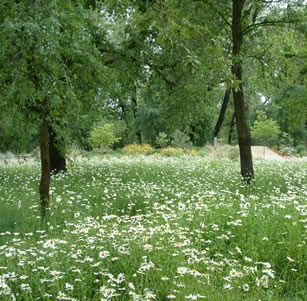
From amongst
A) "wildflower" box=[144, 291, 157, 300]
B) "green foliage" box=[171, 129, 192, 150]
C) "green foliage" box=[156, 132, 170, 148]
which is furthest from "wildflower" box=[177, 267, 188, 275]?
"green foliage" box=[156, 132, 170, 148]

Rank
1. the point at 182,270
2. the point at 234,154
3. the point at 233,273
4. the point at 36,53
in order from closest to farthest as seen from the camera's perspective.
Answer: the point at 182,270
the point at 233,273
the point at 36,53
the point at 234,154

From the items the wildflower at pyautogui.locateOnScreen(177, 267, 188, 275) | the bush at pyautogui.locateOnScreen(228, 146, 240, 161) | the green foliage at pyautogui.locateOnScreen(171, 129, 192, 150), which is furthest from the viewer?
the green foliage at pyautogui.locateOnScreen(171, 129, 192, 150)

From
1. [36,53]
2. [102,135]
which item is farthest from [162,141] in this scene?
[36,53]

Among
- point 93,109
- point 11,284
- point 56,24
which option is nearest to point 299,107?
point 93,109

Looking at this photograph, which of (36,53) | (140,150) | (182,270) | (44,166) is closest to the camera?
(182,270)

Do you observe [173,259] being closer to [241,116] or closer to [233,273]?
[233,273]

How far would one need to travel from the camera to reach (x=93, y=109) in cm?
1161

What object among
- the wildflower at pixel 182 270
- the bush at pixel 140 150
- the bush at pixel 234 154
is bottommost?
the bush at pixel 140 150

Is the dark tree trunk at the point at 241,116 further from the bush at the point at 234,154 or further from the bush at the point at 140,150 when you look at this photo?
the bush at the point at 140,150

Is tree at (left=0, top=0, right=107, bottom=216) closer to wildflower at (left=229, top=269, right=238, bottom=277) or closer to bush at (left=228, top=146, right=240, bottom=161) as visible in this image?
wildflower at (left=229, top=269, right=238, bottom=277)

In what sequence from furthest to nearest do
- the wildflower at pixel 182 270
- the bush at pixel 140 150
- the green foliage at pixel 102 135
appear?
1. the green foliage at pixel 102 135
2. the bush at pixel 140 150
3. the wildflower at pixel 182 270

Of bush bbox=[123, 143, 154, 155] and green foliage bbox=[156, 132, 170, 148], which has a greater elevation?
green foliage bbox=[156, 132, 170, 148]

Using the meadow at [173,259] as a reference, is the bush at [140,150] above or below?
below

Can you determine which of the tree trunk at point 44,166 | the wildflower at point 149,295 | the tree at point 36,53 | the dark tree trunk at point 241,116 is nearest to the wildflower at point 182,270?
the wildflower at point 149,295
